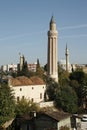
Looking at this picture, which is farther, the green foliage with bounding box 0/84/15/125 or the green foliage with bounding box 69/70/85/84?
the green foliage with bounding box 69/70/85/84

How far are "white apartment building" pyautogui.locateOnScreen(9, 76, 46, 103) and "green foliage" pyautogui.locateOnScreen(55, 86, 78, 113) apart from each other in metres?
2.96

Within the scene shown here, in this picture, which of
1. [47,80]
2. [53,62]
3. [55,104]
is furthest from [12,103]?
[53,62]

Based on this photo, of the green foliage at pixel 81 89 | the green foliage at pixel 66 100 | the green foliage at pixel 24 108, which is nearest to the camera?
the green foliage at pixel 24 108

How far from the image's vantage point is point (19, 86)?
4525 cm

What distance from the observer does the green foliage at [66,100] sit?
44.8 m

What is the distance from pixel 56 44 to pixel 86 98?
38.5ft

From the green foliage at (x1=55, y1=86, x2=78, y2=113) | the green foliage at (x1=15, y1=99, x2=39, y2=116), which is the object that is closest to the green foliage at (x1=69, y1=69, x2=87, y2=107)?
the green foliage at (x1=55, y1=86, x2=78, y2=113)

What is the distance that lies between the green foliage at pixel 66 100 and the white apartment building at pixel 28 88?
296 centimetres

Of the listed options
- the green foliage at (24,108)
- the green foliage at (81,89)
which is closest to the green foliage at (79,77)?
the green foliage at (81,89)

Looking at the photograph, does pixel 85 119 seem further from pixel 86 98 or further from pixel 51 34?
pixel 51 34

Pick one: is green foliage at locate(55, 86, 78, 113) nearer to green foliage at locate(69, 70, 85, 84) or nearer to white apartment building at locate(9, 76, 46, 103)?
white apartment building at locate(9, 76, 46, 103)

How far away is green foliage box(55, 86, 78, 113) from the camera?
4481 centimetres

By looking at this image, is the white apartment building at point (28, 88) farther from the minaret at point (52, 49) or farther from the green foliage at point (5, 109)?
the minaret at point (52, 49)

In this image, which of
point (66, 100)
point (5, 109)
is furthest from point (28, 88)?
point (5, 109)
